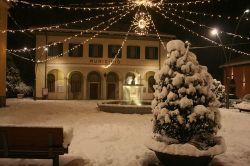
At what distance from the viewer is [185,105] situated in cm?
687

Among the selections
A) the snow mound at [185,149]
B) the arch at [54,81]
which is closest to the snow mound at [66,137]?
the snow mound at [185,149]

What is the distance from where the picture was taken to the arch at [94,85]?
3662cm

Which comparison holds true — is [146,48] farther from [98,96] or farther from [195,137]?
[195,137]

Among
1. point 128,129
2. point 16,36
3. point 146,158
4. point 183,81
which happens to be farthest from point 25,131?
point 16,36

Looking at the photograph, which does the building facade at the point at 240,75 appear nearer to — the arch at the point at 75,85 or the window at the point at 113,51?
the window at the point at 113,51

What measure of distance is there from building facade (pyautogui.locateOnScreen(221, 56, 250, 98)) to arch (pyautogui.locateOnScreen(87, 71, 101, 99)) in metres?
13.1

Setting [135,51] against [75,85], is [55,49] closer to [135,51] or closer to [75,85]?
[75,85]

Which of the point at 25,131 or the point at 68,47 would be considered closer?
the point at 25,131

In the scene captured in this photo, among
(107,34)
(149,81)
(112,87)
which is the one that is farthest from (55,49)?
(149,81)

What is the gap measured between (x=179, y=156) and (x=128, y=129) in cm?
565

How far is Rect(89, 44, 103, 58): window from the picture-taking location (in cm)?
3700

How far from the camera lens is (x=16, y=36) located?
44.8 m

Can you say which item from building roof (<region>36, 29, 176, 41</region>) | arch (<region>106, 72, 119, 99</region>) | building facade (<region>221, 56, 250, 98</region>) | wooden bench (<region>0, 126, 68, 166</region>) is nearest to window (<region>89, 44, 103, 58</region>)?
building roof (<region>36, 29, 176, 41</region>)

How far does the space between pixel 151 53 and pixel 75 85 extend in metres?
8.99
